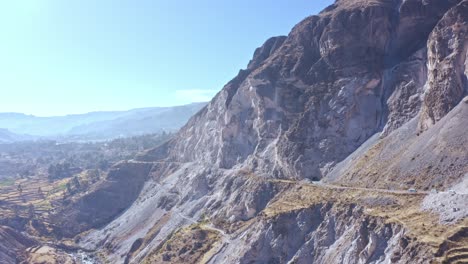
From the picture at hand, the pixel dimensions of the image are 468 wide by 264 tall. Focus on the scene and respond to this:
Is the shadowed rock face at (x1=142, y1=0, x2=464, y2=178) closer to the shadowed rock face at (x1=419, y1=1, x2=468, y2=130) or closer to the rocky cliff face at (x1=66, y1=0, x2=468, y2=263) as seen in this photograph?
the rocky cliff face at (x1=66, y1=0, x2=468, y2=263)

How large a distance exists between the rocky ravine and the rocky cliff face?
291mm

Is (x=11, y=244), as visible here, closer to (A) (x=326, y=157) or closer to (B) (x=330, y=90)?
(A) (x=326, y=157)

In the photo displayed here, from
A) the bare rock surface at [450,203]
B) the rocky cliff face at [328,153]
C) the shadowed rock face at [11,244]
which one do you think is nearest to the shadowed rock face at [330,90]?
the rocky cliff face at [328,153]

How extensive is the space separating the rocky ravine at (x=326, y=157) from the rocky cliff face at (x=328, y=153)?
0.96 ft

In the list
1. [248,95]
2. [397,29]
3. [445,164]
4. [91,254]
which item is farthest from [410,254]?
[91,254]

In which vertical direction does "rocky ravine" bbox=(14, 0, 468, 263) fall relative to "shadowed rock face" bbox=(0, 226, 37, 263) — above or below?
above

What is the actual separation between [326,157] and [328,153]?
1.05 metres

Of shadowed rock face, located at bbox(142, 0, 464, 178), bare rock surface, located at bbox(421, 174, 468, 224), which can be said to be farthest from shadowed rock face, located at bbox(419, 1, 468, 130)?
bare rock surface, located at bbox(421, 174, 468, 224)

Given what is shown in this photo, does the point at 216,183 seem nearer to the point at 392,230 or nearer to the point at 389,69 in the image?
the point at 389,69

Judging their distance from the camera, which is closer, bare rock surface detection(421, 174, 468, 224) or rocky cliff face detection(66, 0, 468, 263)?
bare rock surface detection(421, 174, 468, 224)

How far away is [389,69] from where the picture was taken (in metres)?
93.9

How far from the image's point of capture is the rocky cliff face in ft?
199

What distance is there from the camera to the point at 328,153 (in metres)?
90.9

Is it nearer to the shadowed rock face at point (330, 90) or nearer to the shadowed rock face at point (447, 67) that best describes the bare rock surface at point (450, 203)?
the shadowed rock face at point (447, 67)
